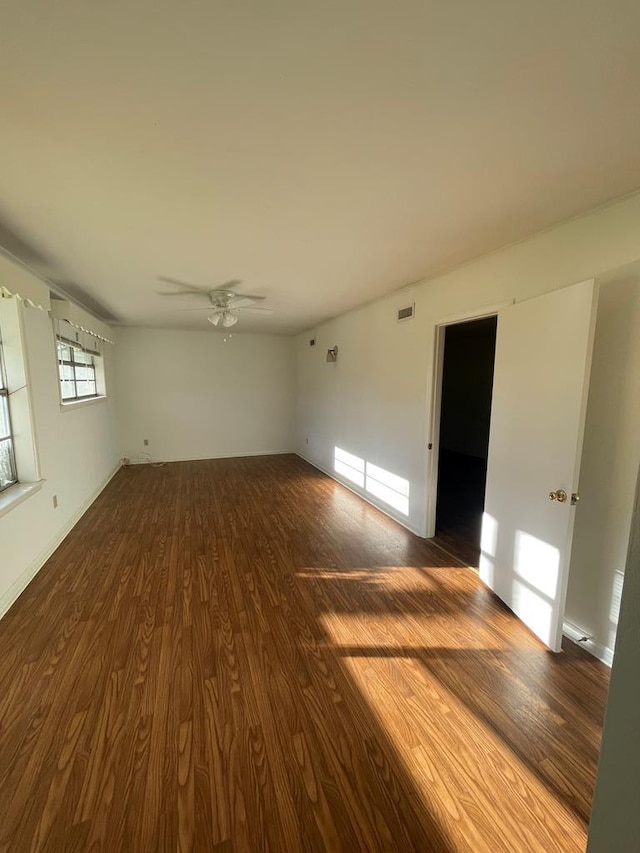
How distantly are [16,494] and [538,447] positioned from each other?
3.57 m

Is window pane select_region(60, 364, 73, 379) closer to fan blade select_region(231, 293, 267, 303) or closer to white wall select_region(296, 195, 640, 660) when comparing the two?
fan blade select_region(231, 293, 267, 303)

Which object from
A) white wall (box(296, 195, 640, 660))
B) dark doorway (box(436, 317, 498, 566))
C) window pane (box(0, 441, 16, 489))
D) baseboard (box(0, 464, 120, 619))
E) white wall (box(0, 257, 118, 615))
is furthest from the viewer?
dark doorway (box(436, 317, 498, 566))

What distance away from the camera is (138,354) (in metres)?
5.77

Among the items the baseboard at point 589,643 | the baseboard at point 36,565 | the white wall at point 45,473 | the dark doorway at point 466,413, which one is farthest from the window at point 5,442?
the dark doorway at point 466,413

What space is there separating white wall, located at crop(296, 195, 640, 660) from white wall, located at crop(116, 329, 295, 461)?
2.68 meters

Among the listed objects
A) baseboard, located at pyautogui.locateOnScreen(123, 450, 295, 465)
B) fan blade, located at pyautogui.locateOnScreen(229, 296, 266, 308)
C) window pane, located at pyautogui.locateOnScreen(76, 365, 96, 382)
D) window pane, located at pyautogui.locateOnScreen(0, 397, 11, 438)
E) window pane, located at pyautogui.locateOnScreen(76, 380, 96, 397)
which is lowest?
baseboard, located at pyautogui.locateOnScreen(123, 450, 295, 465)

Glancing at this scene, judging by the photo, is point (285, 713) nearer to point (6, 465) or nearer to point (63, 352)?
point (6, 465)

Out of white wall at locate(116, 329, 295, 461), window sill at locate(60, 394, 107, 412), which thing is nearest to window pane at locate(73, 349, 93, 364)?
window sill at locate(60, 394, 107, 412)

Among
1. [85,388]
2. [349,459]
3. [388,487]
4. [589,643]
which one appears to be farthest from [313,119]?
[85,388]

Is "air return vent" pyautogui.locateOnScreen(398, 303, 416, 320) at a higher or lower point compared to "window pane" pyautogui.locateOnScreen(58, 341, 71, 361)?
higher

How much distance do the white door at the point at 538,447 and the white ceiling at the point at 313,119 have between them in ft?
1.98

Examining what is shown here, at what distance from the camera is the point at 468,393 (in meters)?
6.79

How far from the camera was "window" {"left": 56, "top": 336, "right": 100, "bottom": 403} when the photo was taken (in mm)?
3635

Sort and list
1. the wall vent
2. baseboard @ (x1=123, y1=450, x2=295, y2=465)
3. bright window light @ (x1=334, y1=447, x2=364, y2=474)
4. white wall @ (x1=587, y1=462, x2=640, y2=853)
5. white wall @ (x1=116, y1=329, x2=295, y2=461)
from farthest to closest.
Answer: baseboard @ (x1=123, y1=450, x2=295, y2=465) → white wall @ (x1=116, y1=329, x2=295, y2=461) → bright window light @ (x1=334, y1=447, x2=364, y2=474) → the wall vent → white wall @ (x1=587, y1=462, x2=640, y2=853)
